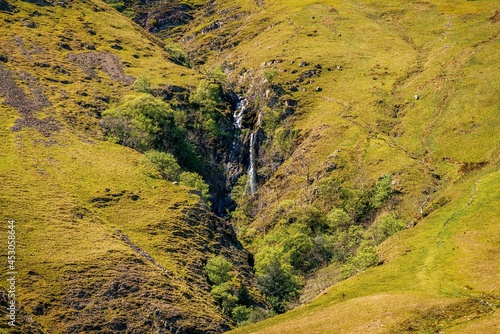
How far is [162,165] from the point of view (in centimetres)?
15412

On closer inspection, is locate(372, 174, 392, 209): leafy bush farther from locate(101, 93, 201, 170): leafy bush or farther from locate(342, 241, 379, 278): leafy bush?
locate(101, 93, 201, 170): leafy bush

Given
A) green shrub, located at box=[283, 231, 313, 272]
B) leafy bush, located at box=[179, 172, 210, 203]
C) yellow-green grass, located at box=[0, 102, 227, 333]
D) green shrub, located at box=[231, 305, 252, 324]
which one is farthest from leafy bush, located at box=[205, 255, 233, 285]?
leafy bush, located at box=[179, 172, 210, 203]

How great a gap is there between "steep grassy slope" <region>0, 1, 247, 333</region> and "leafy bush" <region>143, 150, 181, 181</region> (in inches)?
166

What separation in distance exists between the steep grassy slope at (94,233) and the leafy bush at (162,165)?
4212 millimetres

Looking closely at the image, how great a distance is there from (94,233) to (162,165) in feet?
141

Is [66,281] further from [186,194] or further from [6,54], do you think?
[6,54]

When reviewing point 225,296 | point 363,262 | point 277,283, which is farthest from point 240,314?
point 363,262

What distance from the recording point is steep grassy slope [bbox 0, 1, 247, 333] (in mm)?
96062

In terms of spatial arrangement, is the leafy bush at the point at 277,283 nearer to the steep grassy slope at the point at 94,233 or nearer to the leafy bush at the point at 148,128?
the steep grassy slope at the point at 94,233

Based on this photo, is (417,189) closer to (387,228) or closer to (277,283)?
(387,228)

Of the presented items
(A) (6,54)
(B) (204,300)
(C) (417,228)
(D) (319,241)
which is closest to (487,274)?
(C) (417,228)

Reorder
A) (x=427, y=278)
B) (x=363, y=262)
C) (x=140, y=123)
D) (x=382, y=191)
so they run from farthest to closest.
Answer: (x=140, y=123) → (x=382, y=191) → (x=363, y=262) → (x=427, y=278)

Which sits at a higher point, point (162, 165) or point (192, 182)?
point (162, 165)

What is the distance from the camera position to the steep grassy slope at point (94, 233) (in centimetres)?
9606
